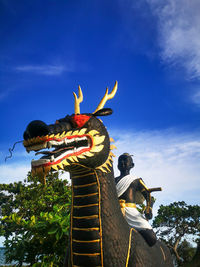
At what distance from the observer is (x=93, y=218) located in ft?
8.21

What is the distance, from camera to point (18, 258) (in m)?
7.12

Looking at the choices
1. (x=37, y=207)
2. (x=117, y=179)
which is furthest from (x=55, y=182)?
(x=117, y=179)

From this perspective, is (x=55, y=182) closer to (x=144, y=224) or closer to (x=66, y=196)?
(x=66, y=196)

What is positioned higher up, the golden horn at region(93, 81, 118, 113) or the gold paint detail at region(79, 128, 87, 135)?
the golden horn at region(93, 81, 118, 113)

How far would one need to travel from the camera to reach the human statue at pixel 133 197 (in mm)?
3162

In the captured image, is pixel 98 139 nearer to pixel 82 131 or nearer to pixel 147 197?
pixel 82 131

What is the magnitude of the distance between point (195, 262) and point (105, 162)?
1372 millimetres

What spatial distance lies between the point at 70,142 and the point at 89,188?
0.56m

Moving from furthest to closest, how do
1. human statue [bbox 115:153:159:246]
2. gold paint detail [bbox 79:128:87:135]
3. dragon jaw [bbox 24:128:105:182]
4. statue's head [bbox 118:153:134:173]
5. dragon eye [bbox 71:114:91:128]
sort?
statue's head [bbox 118:153:134:173], human statue [bbox 115:153:159:246], dragon eye [bbox 71:114:91:128], gold paint detail [bbox 79:128:87:135], dragon jaw [bbox 24:128:105:182]

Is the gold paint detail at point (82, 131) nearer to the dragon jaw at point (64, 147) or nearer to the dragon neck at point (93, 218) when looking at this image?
the dragon jaw at point (64, 147)

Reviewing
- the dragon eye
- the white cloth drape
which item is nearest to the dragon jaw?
the dragon eye

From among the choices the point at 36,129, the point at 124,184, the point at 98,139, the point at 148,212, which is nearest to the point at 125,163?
the point at 124,184

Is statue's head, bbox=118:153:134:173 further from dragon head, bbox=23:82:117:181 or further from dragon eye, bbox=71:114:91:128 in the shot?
dragon eye, bbox=71:114:91:128

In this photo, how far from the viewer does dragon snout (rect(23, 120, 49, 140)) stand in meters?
2.26
